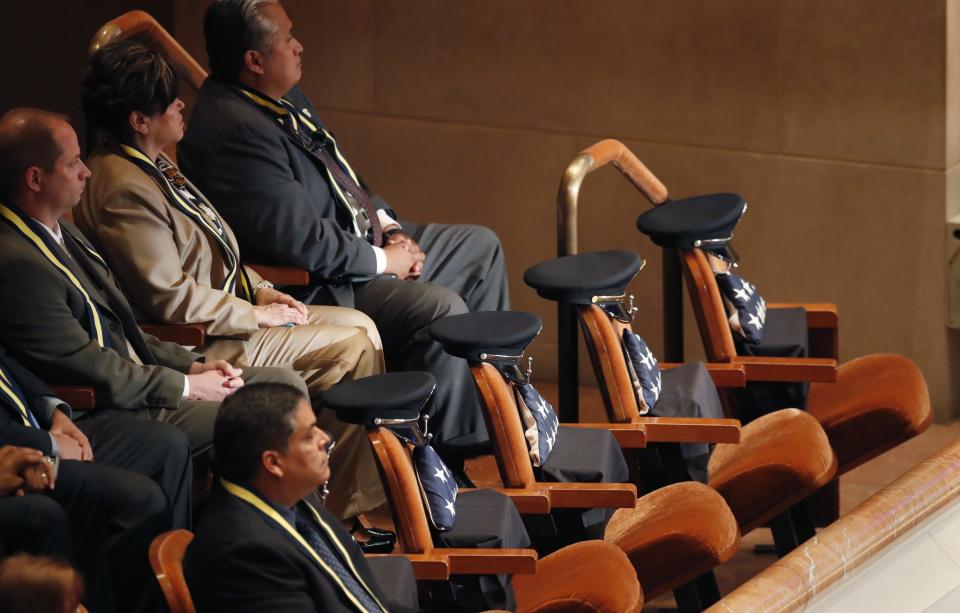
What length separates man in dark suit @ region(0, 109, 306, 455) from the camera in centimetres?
297

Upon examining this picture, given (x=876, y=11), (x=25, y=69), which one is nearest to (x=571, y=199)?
(x=876, y=11)

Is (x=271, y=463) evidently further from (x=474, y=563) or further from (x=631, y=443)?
(x=631, y=443)

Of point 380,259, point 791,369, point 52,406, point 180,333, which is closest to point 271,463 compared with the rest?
point 52,406

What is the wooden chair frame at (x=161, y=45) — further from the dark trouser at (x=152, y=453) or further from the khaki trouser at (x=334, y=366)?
the dark trouser at (x=152, y=453)

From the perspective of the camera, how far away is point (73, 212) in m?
3.43

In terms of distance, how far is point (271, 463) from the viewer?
2406 millimetres

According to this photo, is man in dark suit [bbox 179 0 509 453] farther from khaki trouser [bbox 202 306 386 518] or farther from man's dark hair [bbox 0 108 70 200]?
man's dark hair [bbox 0 108 70 200]

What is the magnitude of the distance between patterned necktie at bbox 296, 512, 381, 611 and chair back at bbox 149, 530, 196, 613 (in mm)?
184

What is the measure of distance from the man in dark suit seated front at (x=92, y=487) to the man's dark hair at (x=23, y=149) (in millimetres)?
335

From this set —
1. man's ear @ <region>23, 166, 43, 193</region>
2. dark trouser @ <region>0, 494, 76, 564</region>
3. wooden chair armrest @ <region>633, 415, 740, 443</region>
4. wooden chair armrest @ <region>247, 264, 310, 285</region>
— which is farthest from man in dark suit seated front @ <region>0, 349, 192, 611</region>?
wooden chair armrest @ <region>633, 415, 740, 443</region>

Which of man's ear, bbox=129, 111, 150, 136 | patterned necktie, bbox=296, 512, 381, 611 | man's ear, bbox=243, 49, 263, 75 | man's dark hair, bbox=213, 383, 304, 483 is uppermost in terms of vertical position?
man's ear, bbox=243, 49, 263, 75

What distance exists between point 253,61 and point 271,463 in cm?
168

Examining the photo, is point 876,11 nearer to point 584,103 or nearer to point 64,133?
point 584,103

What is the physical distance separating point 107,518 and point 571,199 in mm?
1508
